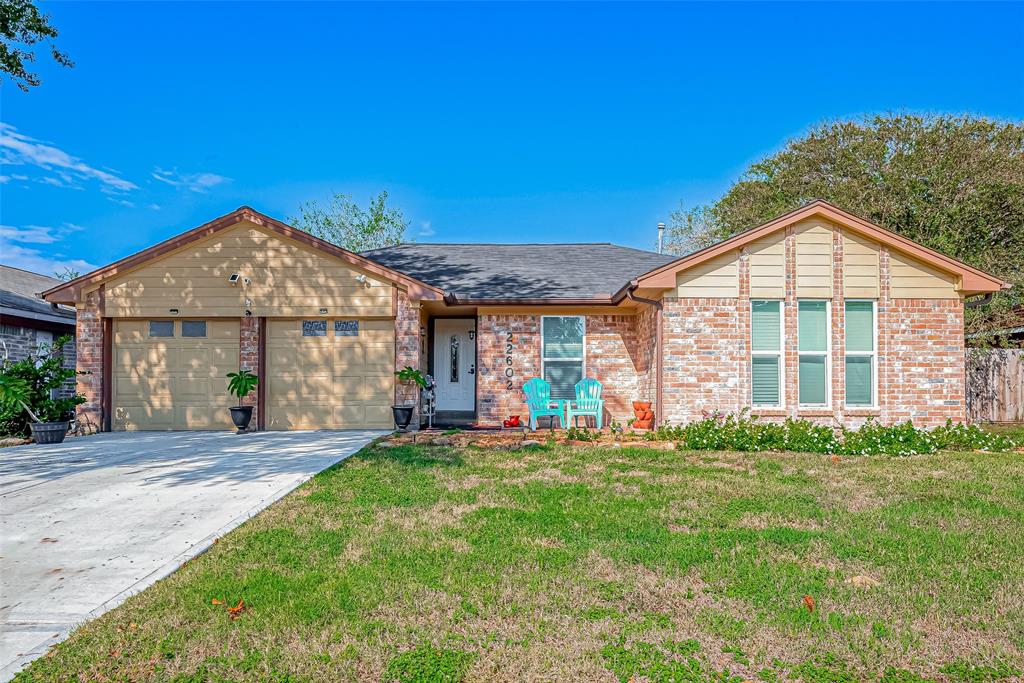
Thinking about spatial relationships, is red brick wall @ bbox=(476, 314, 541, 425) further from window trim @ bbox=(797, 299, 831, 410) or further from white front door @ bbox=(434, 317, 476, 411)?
window trim @ bbox=(797, 299, 831, 410)

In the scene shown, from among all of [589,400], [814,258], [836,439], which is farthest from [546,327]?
[836,439]

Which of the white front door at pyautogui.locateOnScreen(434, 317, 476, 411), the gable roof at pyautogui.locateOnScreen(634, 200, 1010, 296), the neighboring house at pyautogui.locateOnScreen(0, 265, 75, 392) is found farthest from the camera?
the white front door at pyautogui.locateOnScreen(434, 317, 476, 411)

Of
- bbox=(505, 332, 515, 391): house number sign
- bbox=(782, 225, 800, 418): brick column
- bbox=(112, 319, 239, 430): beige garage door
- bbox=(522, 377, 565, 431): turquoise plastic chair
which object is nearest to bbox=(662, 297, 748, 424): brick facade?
bbox=(782, 225, 800, 418): brick column

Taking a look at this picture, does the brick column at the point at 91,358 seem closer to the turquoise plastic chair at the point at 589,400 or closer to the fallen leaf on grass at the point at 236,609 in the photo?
the turquoise plastic chair at the point at 589,400

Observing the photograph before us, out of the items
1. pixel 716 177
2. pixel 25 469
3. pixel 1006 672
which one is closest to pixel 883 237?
pixel 1006 672

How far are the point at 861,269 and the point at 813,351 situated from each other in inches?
63.7

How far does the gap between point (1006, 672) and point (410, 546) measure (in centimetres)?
332

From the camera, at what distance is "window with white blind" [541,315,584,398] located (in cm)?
1202

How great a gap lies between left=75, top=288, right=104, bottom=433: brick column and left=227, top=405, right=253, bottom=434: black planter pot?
279 cm

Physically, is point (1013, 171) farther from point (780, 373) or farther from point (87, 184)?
point (87, 184)

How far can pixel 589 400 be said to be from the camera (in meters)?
11.3

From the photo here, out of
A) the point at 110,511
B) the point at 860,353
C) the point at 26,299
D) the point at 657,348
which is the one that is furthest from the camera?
the point at 26,299

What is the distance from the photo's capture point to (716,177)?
85.5 ft

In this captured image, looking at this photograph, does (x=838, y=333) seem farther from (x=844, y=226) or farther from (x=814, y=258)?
(x=844, y=226)
